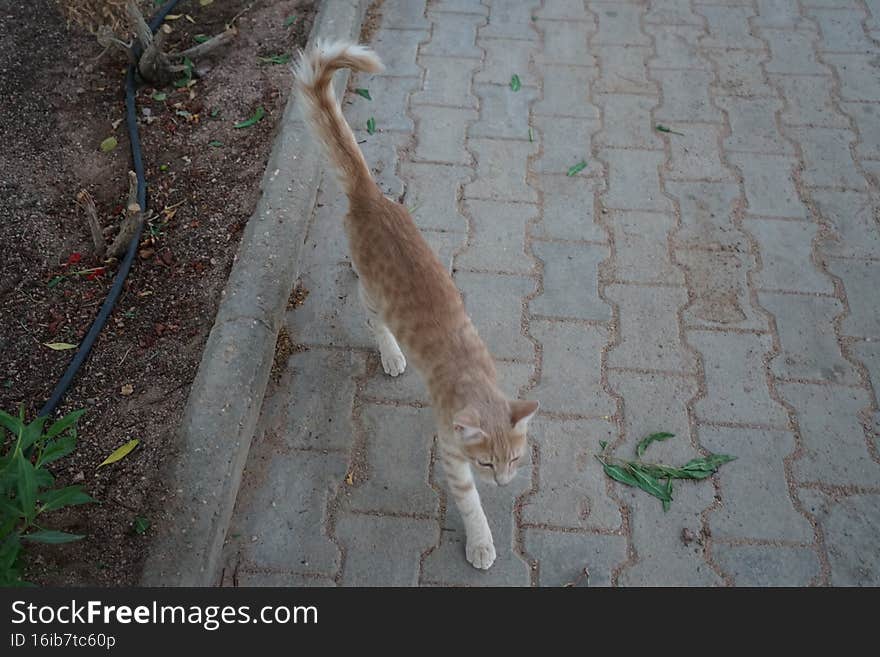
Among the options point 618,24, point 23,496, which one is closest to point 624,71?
point 618,24

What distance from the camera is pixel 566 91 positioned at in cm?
491

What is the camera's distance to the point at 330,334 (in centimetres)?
370

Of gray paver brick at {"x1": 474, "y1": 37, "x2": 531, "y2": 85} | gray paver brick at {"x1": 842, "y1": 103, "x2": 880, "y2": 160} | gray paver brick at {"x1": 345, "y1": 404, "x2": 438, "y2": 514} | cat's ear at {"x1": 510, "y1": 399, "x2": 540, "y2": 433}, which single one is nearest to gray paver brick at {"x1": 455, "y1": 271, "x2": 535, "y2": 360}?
gray paver brick at {"x1": 345, "y1": 404, "x2": 438, "y2": 514}

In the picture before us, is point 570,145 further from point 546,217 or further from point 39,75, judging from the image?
point 39,75

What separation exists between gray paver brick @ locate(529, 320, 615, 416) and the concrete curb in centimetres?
117

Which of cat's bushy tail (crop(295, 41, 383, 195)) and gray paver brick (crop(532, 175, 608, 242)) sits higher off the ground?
cat's bushy tail (crop(295, 41, 383, 195))

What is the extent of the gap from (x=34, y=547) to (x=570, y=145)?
10.8 ft

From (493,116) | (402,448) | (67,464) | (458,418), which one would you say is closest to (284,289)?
(402,448)

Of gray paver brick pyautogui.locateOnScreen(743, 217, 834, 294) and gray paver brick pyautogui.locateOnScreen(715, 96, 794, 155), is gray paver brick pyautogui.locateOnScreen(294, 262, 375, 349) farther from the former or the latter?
gray paver brick pyautogui.locateOnScreen(715, 96, 794, 155)

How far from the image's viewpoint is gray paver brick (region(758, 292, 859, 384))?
3555mm

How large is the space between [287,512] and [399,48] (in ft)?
10.5

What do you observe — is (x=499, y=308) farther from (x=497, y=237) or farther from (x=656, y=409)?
(x=656, y=409)

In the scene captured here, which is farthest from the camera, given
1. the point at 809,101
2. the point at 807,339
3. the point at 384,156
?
the point at 809,101

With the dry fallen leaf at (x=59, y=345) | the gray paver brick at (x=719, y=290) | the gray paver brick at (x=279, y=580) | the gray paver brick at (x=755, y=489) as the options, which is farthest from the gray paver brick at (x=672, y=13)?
the gray paver brick at (x=279, y=580)
